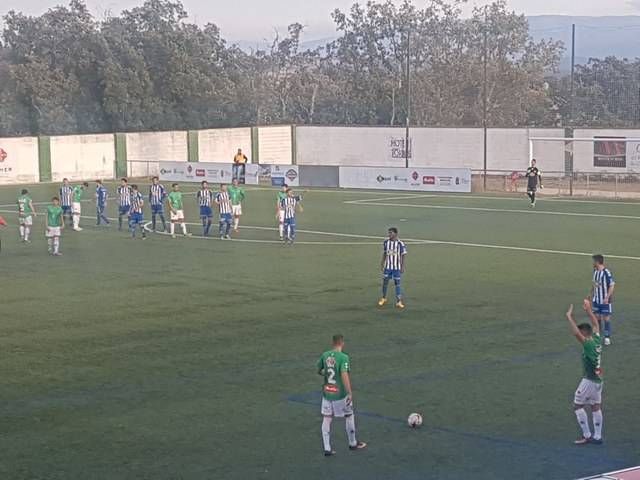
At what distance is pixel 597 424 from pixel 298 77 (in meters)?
84.9

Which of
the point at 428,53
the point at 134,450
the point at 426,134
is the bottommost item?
the point at 134,450

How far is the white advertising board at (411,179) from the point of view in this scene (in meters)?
58.2

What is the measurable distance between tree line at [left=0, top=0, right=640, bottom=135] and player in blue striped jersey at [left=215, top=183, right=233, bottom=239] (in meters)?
32.7

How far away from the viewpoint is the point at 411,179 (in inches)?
2322

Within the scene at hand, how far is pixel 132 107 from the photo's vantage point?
79875 millimetres

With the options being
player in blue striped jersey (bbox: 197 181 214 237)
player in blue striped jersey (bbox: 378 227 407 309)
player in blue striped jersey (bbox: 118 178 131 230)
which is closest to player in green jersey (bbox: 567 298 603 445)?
player in blue striped jersey (bbox: 378 227 407 309)

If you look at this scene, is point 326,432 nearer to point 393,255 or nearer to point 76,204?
point 393,255

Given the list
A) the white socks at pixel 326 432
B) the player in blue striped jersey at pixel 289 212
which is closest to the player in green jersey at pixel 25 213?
the player in blue striped jersey at pixel 289 212

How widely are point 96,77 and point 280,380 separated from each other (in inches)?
2615

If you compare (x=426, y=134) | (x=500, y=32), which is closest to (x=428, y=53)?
(x=500, y=32)

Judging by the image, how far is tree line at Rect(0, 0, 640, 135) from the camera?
78.6 meters

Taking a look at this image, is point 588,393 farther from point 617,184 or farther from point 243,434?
point 617,184

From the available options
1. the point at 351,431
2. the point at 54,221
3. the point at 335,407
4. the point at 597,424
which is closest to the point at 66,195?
the point at 54,221

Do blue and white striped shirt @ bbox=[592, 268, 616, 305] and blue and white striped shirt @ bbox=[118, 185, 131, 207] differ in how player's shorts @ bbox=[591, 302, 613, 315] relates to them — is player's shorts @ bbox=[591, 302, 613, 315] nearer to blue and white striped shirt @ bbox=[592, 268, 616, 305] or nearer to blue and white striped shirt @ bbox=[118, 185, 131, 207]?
blue and white striped shirt @ bbox=[592, 268, 616, 305]
